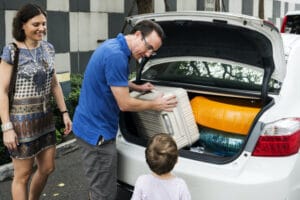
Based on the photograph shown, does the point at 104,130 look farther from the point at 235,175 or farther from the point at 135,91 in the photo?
the point at 235,175

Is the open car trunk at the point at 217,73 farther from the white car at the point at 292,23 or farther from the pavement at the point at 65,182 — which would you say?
the white car at the point at 292,23

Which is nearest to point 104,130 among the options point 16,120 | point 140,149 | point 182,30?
point 140,149

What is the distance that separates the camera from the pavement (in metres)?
4.12

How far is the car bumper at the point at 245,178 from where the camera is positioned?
2.77 metres

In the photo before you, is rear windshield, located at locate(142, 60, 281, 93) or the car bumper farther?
rear windshield, located at locate(142, 60, 281, 93)

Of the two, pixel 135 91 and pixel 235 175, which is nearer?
pixel 235 175

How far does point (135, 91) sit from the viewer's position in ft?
11.2

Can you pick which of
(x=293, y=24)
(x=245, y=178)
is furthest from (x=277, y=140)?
(x=293, y=24)

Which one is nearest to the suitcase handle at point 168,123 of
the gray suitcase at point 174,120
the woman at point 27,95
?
the gray suitcase at point 174,120

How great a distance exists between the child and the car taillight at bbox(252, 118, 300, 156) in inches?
22.0

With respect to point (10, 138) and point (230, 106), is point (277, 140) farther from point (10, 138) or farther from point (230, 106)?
point (10, 138)

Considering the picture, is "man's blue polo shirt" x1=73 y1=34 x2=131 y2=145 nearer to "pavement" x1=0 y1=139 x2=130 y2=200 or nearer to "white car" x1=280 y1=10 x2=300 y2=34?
"pavement" x1=0 y1=139 x2=130 y2=200

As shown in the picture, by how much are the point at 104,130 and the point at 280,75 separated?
130cm

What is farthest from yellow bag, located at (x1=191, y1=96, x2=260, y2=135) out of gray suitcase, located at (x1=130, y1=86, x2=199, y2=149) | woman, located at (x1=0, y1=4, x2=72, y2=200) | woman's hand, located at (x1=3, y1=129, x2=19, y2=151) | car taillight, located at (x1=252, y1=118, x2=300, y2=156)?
woman's hand, located at (x1=3, y1=129, x2=19, y2=151)
